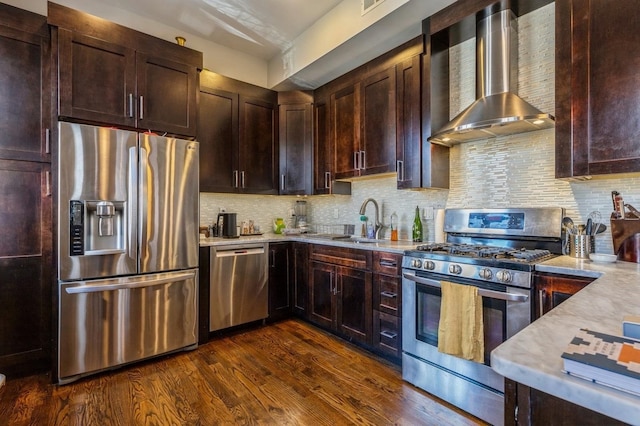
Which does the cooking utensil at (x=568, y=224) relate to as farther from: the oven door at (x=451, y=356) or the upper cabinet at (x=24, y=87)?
the upper cabinet at (x=24, y=87)

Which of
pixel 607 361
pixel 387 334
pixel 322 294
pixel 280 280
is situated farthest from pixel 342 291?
pixel 607 361

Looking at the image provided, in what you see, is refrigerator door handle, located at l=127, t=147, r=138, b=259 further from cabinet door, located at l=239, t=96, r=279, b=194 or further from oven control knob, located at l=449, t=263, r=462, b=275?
oven control knob, located at l=449, t=263, r=462, b=275

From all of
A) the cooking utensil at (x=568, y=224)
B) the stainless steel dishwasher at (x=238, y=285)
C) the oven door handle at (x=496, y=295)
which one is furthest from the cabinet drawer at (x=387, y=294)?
the stainless steel dishwasher at (x=238, y=285)

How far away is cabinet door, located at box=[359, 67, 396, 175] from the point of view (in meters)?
2.80

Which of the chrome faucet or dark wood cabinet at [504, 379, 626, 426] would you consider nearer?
dark wood cabinet at [504, 379, 626, 426]

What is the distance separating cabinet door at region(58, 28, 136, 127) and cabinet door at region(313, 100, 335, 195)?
1791 millimetres

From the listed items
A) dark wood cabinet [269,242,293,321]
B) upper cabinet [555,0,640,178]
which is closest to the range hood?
upper cabinet [555,0,640,178]

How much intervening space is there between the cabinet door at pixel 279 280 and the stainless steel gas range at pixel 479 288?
1.47 meters

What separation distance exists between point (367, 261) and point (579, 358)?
2048 millimetres

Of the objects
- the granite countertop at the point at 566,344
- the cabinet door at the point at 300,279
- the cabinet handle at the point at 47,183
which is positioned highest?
the cabinet handle at the point at 47,183

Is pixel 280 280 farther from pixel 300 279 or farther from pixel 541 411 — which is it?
pixel 541 411

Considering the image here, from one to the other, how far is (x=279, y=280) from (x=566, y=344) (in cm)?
286

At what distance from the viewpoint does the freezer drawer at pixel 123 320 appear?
85.8 inches

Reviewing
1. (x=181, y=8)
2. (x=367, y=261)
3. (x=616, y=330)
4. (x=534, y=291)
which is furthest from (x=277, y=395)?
(x=181, y=8)
